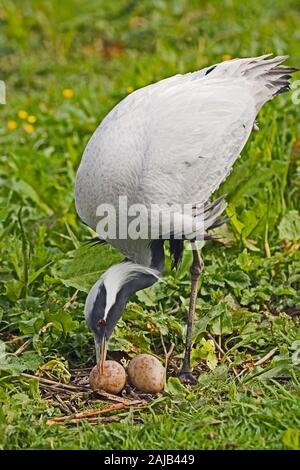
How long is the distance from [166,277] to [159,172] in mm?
999

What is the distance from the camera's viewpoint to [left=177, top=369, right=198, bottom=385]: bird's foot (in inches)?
206

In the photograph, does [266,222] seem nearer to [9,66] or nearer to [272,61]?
[272,61]

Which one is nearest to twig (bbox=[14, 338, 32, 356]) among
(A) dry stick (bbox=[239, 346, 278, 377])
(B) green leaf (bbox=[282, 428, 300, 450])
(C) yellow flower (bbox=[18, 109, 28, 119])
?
(A) dry stick (bbox=[239, 346, 278, 377])

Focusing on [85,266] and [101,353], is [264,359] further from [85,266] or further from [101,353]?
[85,266]

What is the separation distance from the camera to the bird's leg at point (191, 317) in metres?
5.26

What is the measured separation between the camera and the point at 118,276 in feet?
16.9

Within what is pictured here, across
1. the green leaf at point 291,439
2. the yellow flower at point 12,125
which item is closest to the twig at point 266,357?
the green leaf at point 291,439

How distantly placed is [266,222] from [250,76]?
2.94 ft

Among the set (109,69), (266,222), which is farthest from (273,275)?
(109,69)

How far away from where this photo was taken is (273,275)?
5.99 meters

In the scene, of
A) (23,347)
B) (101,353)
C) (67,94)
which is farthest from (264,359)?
(67,94)

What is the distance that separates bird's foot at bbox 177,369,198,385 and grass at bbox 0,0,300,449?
7 centimetres

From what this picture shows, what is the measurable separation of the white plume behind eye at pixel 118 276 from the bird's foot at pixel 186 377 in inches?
19.7

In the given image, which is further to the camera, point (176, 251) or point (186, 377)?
point (176, 251)
